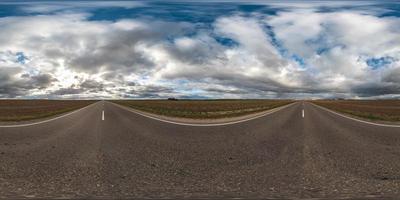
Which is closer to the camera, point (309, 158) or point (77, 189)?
point (77, 189)

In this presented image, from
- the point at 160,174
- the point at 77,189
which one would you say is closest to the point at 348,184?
the point at 160,174


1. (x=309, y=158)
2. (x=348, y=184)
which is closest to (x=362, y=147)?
(x=309, y=158)

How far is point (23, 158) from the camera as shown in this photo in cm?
965

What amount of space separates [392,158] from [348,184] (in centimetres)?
367

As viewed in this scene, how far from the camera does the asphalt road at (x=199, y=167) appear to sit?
632 centimetres

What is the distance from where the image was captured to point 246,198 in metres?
5.78

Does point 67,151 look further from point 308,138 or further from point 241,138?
point 308,138

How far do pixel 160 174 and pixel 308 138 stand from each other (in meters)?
8.15

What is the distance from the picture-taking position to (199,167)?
8594 mm

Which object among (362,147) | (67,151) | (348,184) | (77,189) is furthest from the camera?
(362,147)

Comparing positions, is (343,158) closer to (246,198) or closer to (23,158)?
(246,198)

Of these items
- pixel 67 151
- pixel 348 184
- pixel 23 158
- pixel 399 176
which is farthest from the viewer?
pixel 67 151

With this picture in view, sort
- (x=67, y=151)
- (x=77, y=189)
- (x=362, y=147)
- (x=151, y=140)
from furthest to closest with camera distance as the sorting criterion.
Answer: (x=151, y=140), (x=362, y=147), (x=67, y=151), (x=77, y=189)

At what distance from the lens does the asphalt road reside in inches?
249
